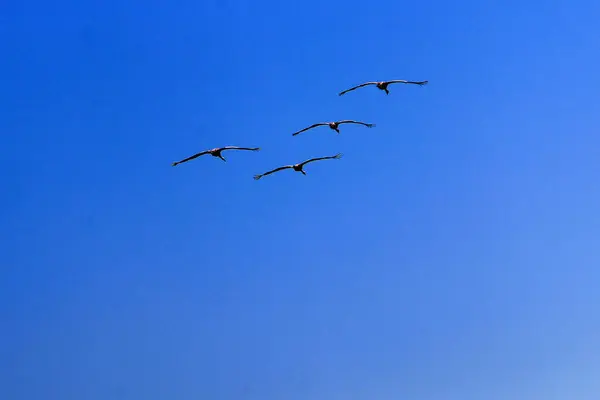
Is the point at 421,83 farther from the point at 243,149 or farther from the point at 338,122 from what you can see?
the point at 243,149

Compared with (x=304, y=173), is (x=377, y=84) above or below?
above

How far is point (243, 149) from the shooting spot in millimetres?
83938

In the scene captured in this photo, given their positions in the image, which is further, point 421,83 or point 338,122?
point 338,122

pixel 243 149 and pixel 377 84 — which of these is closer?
pixel 243 149

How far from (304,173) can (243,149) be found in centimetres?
877

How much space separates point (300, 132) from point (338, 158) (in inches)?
248

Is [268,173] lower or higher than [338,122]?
lower

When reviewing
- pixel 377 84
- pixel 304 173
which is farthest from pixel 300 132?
pixel 377 84

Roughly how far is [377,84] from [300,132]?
37.3 feet

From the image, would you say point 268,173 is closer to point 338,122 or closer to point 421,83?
point 338,122

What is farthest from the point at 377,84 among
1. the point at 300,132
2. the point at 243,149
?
the point at 243,149

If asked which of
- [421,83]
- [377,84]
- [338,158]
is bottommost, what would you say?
[338,158]

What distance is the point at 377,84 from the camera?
310ft

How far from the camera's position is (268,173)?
287 feet
